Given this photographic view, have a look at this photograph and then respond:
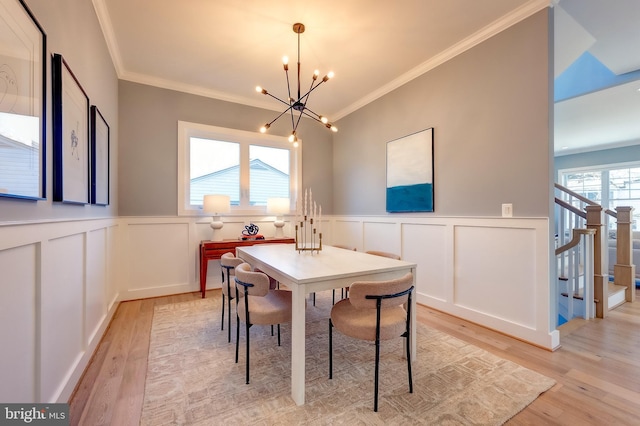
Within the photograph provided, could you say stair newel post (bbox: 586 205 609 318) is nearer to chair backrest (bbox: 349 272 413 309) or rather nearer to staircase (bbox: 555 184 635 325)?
staircase (bbox: 555 184 635 325)

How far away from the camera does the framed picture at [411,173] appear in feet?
10.2

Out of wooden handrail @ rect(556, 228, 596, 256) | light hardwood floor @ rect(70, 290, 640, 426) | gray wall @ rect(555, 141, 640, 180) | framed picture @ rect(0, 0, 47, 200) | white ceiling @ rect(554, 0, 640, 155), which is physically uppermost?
white ceiling @ rect(554, 0, 640, 155)

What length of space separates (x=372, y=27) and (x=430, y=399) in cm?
297

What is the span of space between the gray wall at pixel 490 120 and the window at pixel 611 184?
5563mm

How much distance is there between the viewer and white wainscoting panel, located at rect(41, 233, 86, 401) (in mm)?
1290

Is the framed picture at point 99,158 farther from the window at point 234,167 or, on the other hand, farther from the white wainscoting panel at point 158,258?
the window at point 234,167

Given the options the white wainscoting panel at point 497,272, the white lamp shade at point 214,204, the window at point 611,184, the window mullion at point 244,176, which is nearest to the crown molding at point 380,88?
the window mullion at point 244,176

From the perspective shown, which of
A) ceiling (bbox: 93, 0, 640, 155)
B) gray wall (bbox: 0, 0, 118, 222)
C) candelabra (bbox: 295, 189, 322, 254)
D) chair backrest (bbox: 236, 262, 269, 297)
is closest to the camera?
gray wall (bbox: 0, 0, 118, 222)

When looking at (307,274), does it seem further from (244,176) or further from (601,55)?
(601,55)

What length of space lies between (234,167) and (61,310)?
286 cm

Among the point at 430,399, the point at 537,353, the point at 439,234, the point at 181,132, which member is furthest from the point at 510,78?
the point at 181,132

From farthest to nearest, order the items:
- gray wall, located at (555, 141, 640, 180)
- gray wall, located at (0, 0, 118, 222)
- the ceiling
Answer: gray wall, located at (555, 141, 640, 180)
the ceiling
gray wall, located at (0, 0, 118, 222)

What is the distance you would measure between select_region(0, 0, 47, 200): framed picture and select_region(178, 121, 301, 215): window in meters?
2.50

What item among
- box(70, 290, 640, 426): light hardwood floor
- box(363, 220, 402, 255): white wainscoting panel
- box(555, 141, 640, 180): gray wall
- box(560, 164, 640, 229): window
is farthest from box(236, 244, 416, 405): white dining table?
box(555, 141, 640, 180): gray wall
